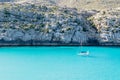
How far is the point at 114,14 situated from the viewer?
136 m

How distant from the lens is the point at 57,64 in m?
85.3

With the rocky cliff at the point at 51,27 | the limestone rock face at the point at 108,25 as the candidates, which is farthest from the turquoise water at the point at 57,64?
the limestone rock face at the point at 108,25

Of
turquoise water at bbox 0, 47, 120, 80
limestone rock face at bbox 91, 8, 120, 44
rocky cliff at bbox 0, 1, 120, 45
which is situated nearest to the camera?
turquoise water at bbox 0, 47, 120, 80

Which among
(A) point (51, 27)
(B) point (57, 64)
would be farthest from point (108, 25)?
(B) point (57, 64)

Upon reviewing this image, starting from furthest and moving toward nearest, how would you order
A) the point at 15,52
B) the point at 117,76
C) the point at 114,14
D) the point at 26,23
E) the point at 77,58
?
the point at 114,14 → the point at 26,23 → the point at 15,52 → the point at 77,58 → the point at 117,76

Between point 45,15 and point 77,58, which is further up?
point 45,15

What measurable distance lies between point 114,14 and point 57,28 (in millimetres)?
22054

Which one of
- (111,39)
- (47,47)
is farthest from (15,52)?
(111,39)

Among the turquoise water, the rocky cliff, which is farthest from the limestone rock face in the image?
the turquoise water

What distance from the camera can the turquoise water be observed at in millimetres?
71312

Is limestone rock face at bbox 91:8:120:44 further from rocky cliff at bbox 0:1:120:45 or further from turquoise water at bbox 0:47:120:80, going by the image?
turquoise water at bbox 0:47:120:80

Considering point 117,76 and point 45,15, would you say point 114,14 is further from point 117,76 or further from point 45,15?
point 117,76

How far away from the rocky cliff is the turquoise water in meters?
7.75

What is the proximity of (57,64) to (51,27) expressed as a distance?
41.8 m
